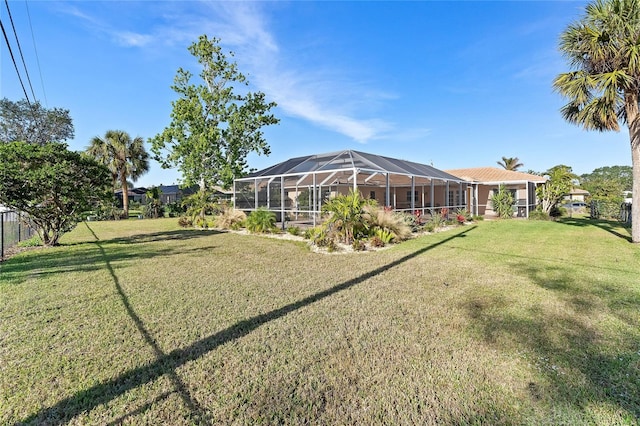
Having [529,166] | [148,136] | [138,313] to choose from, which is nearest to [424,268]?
[138,313]

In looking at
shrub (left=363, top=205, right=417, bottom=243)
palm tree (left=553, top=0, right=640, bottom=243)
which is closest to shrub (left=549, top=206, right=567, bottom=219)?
palm tree (left=553, top=0, right=640, bottom=243)

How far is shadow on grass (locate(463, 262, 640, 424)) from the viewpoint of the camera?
251 cm

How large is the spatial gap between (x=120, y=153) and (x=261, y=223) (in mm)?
19236

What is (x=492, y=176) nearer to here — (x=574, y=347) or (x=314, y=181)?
(x=314, y=181)

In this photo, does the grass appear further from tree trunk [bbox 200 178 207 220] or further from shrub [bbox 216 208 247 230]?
tree trunk [bbox 200 178 207 220]

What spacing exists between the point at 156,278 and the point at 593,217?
2673 cm

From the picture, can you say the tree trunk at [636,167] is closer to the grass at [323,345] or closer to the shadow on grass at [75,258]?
the grass at [323,345]

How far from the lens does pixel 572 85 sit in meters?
10.6

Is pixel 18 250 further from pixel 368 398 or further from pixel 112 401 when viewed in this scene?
pixel 368 398

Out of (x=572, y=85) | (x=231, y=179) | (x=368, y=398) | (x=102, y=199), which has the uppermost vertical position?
(x=572, y=85)

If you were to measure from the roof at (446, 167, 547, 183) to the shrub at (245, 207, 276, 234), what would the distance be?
1573 centimetres

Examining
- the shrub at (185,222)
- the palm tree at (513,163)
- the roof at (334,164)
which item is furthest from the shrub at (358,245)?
the palm tree at (513,163)

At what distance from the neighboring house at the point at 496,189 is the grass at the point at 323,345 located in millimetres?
16231

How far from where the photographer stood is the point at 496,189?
23891mm
